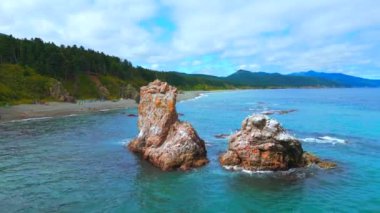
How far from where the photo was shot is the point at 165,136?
53438 mm

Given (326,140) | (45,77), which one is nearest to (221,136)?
(326,140)

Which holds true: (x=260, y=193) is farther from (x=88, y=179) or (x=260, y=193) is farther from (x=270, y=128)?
(x=88, y=179)

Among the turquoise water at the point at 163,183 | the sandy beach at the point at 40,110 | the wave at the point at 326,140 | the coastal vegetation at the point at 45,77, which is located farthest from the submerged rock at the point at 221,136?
the coastal vegetation at the point at 45,77

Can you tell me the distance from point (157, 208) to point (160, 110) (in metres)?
23.7

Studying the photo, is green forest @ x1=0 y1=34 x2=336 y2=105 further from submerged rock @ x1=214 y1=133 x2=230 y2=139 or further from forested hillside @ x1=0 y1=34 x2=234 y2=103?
submerged rock @ x1=214 y1=133 x2=230 y2=139

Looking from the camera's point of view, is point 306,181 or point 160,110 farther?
point 160,110

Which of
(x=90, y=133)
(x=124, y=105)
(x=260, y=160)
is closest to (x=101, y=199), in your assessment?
(x=260, y=160)

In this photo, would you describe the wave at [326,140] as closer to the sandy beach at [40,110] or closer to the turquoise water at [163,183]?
the turquoise water at [163,183]

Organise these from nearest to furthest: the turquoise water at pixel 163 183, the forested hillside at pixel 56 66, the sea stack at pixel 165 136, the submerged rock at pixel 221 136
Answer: the turquoise water at pixel 163 183 → the sea stack at pixel 165 136 → the submerged rock at pixel 221 136 → the forested hillside at pixel 56 66

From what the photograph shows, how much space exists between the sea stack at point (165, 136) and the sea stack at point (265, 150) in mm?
4370

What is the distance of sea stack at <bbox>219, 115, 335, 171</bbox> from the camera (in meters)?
45.2

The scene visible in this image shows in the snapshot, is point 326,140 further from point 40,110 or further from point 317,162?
point 40,110

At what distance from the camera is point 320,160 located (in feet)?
159

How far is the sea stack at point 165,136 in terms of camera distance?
1864 inches
